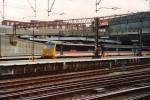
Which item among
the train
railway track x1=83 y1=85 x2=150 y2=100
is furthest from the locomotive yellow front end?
railway track x1=83 y1=85 x2=150 y2=100

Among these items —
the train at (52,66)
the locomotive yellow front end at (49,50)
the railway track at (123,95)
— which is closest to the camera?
the railway track at (123,95)

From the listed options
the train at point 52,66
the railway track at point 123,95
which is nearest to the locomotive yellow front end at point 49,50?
the train at point 52,66

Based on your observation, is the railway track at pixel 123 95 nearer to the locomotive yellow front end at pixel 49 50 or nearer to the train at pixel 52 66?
the train at pixel 52 66

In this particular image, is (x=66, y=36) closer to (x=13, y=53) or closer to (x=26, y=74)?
(x=13, y=53)

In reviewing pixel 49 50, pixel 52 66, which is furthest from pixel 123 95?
pixel 49 50

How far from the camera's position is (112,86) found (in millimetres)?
16750

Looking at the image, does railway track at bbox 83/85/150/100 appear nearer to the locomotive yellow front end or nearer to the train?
the train

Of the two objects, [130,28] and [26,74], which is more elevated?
[130,28]

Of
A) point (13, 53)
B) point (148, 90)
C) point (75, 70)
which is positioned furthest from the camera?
point (13, 53)

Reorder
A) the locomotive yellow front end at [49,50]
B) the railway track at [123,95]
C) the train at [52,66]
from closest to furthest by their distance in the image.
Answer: the railway track at [123,95] < the train at [52,66] < the locomotive yellow front end at [49,50]

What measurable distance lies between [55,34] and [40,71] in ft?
224

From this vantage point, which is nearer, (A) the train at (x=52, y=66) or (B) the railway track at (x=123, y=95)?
(B) the railway track at (x=123, y=95)

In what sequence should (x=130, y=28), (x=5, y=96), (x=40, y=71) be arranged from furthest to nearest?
(x=130, y=28) < (x=40, y=71) < (x=5, y=96)

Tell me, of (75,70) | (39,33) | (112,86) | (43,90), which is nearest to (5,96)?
(43,90)
